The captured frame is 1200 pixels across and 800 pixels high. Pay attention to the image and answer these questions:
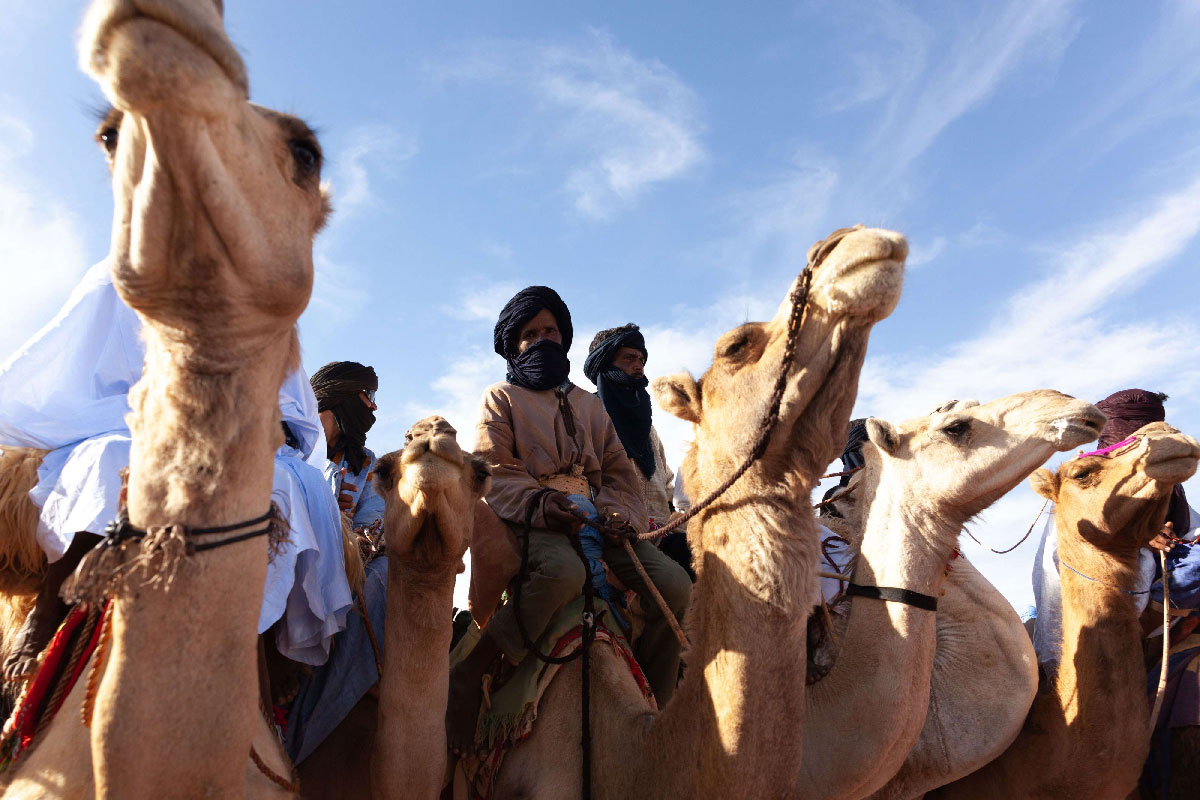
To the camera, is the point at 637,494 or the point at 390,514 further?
the point at 637,494

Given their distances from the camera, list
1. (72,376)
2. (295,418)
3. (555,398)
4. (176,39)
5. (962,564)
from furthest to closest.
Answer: (962,564), (555,398), (295,418), (72,376), (176,39)

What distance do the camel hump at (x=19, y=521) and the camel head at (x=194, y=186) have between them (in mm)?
1455

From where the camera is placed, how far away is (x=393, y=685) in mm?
3590

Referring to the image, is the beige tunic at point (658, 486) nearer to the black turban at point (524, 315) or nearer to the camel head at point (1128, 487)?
the black turban at point (524, 315)

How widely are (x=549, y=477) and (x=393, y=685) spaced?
148 cm

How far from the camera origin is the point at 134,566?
194cm

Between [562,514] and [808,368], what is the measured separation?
1.46m

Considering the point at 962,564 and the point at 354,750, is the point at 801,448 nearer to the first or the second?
the point at 354,750

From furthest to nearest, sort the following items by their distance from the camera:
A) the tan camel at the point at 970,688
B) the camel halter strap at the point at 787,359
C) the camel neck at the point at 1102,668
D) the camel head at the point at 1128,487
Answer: the camel head at the point at 1128,487 → the camel neck at the point at 1102,668 → the tan camel at the point at 970,688 → the camel halter strap at the point at 787,359

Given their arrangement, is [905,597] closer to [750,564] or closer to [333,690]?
[750,564]

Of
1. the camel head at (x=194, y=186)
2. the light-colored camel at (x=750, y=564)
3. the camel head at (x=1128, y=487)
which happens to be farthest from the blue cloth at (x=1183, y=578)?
the camel head at (x=194, y=186)

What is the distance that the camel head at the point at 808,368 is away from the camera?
320 cm

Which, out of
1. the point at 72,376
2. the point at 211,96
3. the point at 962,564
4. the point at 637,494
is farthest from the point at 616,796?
the point at 962,564

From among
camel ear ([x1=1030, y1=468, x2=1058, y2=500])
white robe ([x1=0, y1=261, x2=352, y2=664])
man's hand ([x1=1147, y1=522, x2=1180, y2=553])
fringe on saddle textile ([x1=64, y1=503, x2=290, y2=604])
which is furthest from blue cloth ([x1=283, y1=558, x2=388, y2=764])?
man's hand ([x1=1147, y1=522, x2=1180, y2=553])
